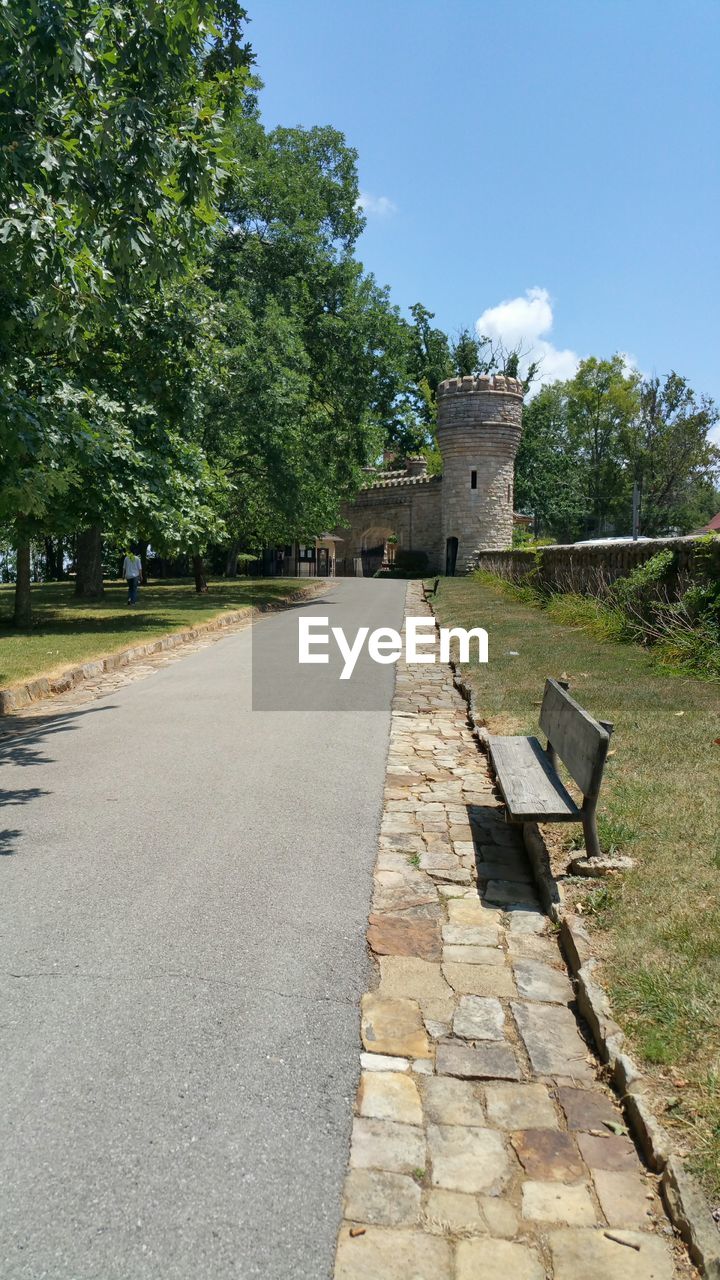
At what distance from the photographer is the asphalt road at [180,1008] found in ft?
7.73

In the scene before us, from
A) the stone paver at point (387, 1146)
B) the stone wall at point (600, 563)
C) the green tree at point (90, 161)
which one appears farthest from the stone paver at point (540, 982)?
the stone wall at point (600, 563)

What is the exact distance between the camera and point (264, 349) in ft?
77.6

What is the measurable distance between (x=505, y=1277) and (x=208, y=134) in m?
7.70

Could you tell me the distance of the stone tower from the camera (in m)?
42.8

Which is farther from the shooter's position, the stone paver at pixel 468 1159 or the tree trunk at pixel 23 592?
the tree trunk at pixel 23 592

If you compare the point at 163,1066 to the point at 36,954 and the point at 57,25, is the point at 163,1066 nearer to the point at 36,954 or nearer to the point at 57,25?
the point at 36,954

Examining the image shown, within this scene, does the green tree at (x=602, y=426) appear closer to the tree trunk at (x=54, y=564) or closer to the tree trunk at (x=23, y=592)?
the tree trunk at (x=54, y=564)

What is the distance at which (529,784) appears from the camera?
525 centimetres

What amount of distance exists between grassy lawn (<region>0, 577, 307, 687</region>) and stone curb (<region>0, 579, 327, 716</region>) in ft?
0.65

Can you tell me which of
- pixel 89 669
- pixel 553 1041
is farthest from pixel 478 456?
pixel 553 1041

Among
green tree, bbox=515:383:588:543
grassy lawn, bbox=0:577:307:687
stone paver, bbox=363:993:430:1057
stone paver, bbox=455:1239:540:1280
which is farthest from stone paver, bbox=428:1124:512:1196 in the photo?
green tree, bbox=515:383:588:543

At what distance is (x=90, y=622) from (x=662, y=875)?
632 inches

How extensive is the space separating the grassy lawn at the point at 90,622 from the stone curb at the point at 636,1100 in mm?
8403

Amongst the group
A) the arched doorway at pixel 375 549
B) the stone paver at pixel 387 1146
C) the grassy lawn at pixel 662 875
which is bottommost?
the stone paver at pixel 387 1146
